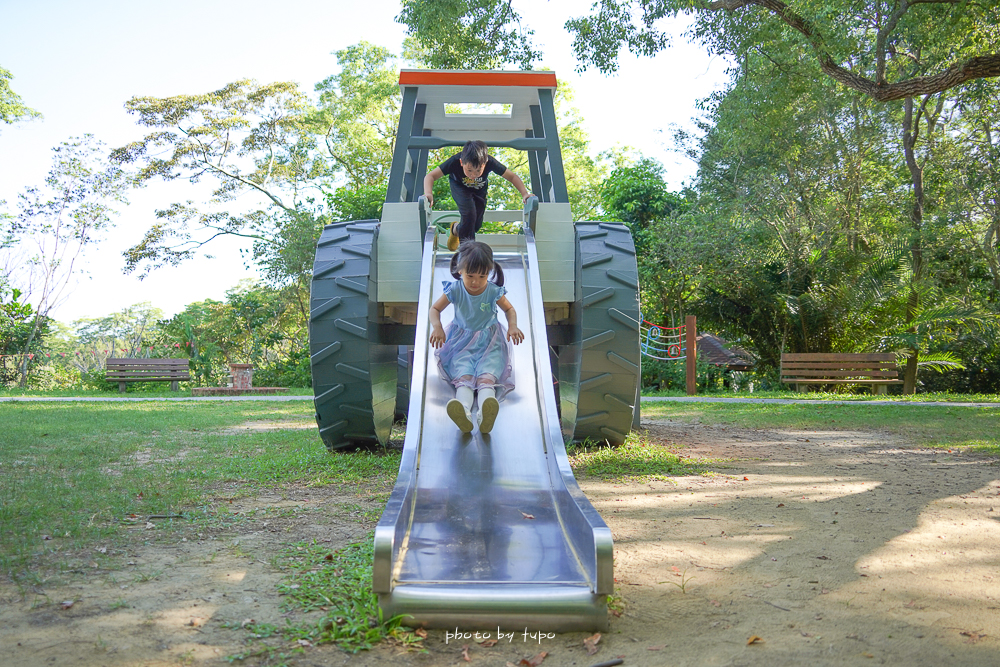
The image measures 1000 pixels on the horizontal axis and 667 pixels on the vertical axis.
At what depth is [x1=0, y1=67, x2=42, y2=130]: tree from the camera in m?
20.2

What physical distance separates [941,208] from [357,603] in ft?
63.6

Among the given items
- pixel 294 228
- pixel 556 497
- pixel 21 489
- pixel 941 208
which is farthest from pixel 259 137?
pixel 556 497

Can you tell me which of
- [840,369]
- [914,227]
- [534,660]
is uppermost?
[914,227]

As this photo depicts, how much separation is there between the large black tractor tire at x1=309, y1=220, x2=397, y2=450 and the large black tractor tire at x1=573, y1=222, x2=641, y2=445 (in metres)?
1.48

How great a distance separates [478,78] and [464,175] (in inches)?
35.7

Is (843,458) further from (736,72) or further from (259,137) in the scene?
(259,137)

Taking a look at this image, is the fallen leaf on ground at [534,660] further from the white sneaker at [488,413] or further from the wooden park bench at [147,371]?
the wooden park bench at [147,371]

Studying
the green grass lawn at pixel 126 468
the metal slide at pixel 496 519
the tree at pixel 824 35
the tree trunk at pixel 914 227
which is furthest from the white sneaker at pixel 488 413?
the tree trunk at pixel 914 227

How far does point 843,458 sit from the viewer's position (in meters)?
6.55

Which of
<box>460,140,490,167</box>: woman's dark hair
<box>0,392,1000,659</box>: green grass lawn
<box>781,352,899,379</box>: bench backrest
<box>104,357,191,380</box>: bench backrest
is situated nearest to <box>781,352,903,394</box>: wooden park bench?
<box>781,352,899,379</box>: bench backrest

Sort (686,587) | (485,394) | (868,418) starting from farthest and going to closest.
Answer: (868,418) → (485,394) → (686,587)

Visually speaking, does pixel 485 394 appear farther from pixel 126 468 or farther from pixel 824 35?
pixel 824 35

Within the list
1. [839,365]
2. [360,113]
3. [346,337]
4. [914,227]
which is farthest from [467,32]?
[360,113]

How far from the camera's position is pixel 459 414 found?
13.9 feet
